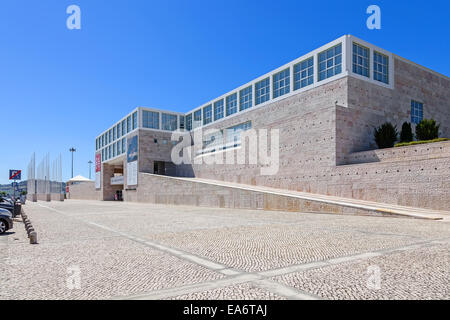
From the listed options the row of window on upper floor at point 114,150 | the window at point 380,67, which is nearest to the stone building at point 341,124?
the window at point 380,67

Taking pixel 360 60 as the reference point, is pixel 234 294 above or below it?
below

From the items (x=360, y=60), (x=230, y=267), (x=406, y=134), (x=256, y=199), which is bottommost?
(x=256, y=199)

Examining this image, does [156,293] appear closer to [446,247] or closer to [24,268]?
[24,268]

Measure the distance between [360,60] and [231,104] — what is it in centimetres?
1875

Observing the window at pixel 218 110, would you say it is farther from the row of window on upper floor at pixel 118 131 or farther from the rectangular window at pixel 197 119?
the row of window on upper floor at pixel 118 131

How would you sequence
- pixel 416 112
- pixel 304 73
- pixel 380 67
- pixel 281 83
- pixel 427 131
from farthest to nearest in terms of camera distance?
pixel 281 83 → pixel 304 73 → pixel 416 112 → pixel 380 67 → pixel 427 131

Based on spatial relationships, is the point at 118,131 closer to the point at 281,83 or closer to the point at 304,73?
the point at 281,83

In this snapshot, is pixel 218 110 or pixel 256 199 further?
pixel 218 110

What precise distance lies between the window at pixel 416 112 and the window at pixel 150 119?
124 ft

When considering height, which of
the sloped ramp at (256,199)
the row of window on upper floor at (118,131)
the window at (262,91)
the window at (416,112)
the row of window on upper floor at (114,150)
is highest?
the window at (262,91)

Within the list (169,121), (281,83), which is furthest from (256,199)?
(169,121)

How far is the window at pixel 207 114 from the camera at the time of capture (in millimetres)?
47875

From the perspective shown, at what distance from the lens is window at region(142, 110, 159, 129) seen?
171 feet

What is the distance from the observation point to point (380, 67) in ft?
96.9
